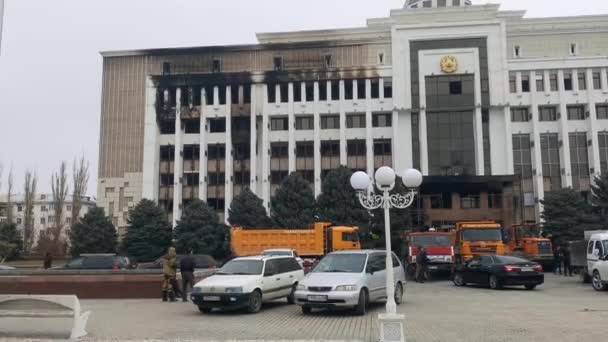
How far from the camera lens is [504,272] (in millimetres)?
20719

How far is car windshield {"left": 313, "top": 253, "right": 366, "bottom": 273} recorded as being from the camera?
14.5 metres

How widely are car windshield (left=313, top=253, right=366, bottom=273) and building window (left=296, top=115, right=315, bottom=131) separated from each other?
40.7 metres

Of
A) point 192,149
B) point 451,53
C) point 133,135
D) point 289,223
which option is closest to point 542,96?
point 451,53

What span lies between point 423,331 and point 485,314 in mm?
3288

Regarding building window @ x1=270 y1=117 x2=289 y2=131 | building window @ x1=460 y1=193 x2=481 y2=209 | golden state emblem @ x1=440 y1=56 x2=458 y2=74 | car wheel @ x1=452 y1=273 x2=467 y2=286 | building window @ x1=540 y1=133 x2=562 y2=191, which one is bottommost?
car wheel @ x1=452 y1=273 x2=467 y2=286

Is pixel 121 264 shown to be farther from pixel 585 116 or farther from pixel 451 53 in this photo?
pixel 585 116

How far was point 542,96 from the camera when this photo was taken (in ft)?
173

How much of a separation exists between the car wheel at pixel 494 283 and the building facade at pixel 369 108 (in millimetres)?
28350

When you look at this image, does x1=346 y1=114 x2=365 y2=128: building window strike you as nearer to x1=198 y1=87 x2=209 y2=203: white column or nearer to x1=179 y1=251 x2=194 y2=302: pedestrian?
x1=198 y1=87 x2=209 y2=203: white column

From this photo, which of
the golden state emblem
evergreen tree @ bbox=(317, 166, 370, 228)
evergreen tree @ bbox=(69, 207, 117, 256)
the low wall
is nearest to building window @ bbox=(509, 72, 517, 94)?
the golden state emblem

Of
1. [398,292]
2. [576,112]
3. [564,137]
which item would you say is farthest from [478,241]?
[576,112]

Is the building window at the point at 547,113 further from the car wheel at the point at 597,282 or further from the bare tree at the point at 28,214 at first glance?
the bare tree at the point at 28,214

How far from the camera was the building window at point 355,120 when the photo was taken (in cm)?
5481

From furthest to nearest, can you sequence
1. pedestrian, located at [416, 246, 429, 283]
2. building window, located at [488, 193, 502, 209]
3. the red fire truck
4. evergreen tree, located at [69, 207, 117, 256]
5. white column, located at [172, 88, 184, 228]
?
white column, located at [172, 88, 184, 228]
building window, located at [488, 193, 502, 209]
evergreen tree, located at [69, 207, 117, 256]
the red fire truck
pedestrian, located at [416, 246, 429, 283]
